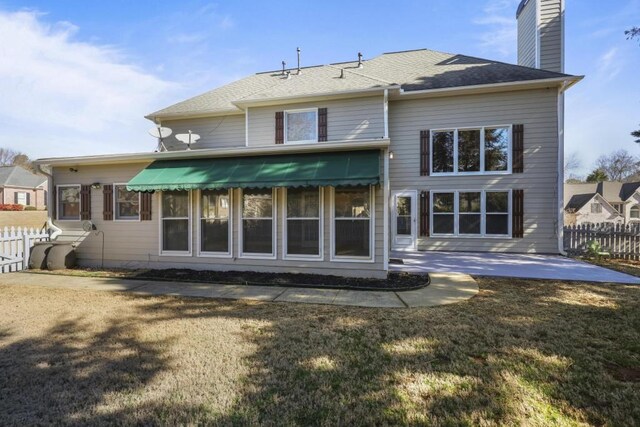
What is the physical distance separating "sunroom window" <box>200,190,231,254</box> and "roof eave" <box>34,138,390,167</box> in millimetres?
1185

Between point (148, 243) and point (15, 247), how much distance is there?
398 cm

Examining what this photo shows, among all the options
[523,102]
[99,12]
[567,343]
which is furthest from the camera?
[523,102]

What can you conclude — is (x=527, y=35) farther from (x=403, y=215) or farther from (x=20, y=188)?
(x=20, y=188)

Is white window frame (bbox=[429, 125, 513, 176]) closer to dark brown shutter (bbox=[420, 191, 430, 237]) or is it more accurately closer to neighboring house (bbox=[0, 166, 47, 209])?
dark brown shutter (bbox=[420, 191, 430, 237])

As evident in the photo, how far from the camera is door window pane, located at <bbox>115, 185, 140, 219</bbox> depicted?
9992 millimetres

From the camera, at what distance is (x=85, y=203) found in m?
10.2

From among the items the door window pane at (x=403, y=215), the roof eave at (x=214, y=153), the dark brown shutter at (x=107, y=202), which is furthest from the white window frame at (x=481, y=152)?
the dark brown shutter at (x=107, y=202)

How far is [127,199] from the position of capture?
10.1m

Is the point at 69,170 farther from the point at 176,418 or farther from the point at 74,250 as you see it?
the point at 176,418

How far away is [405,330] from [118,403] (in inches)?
143

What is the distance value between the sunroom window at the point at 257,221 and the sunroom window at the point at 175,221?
1863 mm

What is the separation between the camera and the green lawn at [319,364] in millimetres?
2742

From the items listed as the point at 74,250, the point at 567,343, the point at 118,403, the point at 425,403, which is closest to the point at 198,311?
the point at 118,403

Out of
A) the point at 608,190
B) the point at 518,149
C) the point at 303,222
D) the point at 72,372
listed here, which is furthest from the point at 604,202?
the point at 72,372
